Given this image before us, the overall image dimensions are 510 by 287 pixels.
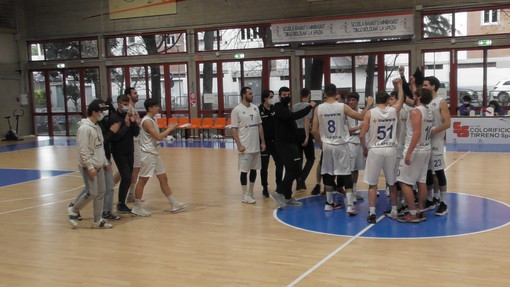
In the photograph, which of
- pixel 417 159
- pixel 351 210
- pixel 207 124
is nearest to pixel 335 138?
pixel 351 210

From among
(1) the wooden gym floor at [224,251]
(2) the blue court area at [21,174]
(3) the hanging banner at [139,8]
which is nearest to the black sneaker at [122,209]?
(1) the wooden gym floor at [224,251]

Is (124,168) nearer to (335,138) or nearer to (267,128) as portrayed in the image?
(267,128)

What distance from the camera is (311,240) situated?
6.49 m

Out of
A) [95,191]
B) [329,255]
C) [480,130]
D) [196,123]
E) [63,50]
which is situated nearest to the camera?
[329,255]

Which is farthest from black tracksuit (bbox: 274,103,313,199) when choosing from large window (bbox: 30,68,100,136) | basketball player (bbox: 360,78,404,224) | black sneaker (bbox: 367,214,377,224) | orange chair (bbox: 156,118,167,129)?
large window (bbox: 30,68,100,136)

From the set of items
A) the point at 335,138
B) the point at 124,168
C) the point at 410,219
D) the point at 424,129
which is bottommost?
the point at 410,219

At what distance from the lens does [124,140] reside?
7.98m

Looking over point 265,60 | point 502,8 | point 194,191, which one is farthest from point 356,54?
point 194,191

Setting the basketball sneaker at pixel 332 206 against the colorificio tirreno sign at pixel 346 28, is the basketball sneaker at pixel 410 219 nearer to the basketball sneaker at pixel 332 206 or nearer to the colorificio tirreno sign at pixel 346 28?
the basketball sneaker at pixel 332 206

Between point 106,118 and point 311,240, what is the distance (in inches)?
138

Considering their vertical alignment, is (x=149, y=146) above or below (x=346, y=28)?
below

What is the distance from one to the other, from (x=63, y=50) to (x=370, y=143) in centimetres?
2035

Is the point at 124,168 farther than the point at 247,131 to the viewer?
No

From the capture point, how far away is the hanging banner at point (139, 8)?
21.7 metres
